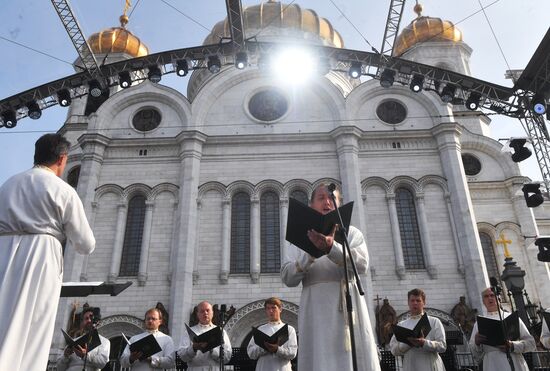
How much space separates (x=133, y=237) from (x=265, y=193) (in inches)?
226

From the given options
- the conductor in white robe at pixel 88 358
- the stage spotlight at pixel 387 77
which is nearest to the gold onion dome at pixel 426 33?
the stage spotlight at pixel 387 77

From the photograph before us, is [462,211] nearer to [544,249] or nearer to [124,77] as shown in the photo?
[544,249]

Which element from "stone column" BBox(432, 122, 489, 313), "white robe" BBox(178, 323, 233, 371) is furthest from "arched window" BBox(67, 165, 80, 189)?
"stone column" BBox(432, 122, 489, 313)

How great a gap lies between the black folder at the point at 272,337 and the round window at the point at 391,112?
15.7 metres

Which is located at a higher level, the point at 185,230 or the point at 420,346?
the point at 185,230

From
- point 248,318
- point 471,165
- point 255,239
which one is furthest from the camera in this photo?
point 471,165

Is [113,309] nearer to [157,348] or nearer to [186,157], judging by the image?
[186,157]

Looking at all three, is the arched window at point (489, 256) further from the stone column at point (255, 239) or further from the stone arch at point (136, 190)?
the stone arch at point (136, 190)

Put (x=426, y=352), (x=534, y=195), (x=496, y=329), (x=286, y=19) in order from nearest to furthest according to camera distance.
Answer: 1. (x=426, y=352)
2. (x=496, y=329)
3. (x=534, y=195)
4. (x=286, y=19)

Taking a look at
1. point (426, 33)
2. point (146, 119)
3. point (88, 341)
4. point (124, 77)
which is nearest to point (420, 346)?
point (88, 341)

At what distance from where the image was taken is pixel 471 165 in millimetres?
23156

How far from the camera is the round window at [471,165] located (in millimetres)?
22953

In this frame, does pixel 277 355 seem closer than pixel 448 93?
Yes

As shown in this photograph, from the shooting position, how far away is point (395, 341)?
20.7ft
